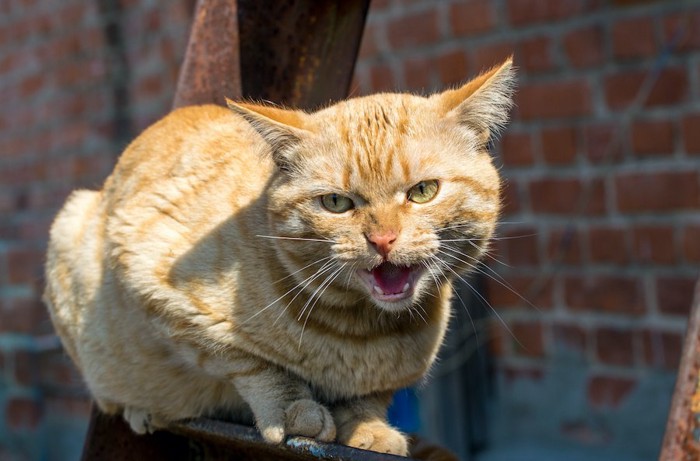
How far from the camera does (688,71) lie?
8.67 ft

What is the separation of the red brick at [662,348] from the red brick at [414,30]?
1174 mm

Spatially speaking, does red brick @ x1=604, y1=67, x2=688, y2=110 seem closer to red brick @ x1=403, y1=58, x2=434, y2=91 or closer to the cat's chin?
red brick @ x1=403, y1=58, x2=434, y2=91

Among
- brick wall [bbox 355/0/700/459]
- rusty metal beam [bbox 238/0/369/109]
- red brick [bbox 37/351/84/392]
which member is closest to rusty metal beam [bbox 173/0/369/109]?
rusty metal beam [bbox 238/0/369/109]

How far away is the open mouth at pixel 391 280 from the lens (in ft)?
5.02

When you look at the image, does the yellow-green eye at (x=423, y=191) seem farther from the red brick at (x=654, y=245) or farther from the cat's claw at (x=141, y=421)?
the red brick at (x=654, y=245)

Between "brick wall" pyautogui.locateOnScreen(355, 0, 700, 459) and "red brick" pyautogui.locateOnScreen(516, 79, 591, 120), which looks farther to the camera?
"red brick" pyautogui.locateOnScreen(516, 79, 591, 120)

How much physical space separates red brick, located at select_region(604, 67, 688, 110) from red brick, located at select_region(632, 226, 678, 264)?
36 cm

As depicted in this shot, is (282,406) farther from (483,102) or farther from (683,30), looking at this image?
(683,30)

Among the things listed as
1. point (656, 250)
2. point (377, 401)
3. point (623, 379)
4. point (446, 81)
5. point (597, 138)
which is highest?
point (446, 81)

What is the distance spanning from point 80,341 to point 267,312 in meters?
0.54

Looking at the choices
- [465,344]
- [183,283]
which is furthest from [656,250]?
[183,283]

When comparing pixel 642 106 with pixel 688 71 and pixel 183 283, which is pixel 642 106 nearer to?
pixel 688 71

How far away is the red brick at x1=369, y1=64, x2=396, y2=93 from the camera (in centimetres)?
330

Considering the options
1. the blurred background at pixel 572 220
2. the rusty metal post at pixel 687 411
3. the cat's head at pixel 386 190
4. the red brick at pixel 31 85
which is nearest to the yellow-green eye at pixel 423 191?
the cat's head at pixel 386 190
